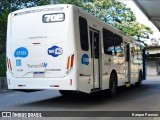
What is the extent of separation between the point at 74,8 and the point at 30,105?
11.2ft

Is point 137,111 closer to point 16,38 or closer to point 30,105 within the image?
point 30,105

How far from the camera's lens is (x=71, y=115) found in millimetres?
10055

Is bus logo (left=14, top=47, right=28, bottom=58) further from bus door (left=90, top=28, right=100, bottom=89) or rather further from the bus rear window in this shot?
bus door (left=90, top=28, right=100, bottom=89)

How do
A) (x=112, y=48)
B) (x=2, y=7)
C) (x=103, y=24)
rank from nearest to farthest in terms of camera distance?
(x=103, y=24) → (x=112, y=48) → (x=2, y=7)

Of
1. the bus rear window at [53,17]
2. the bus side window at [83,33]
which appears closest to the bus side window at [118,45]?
the bus side window at [83,33]

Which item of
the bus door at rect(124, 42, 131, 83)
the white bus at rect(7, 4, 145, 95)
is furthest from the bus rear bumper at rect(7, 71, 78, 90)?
the bus door at rect(124, 42, 131, 83)

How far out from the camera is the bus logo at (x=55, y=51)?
1143 centimetres

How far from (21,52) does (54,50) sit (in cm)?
120

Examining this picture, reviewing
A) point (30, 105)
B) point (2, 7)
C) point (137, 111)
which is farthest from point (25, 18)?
point (2, 7)

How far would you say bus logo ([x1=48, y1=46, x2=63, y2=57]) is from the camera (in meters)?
11.4

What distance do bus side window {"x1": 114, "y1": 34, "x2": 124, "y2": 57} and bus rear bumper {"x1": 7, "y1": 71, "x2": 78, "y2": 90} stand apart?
16.0 feet

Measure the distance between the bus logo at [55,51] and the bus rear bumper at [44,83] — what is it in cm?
77

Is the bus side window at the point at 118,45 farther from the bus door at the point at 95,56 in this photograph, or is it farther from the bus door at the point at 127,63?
the bus door at the point at 95,56

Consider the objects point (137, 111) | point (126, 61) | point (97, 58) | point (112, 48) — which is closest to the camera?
point (137, 111)
